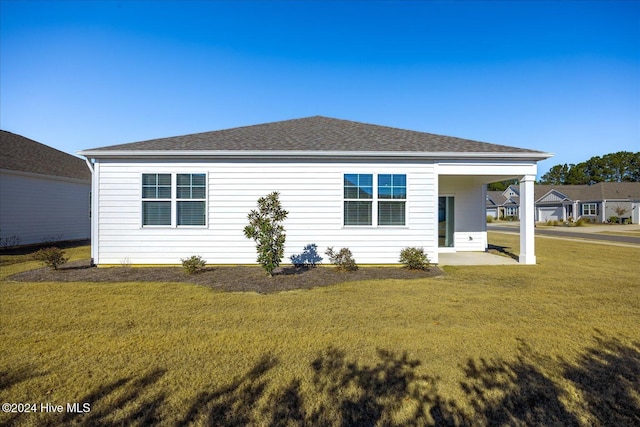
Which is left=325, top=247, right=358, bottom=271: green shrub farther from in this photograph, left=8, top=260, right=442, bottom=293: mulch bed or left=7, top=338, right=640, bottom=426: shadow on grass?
left=7, top=338, right=640, bottom=426: shadow on grass

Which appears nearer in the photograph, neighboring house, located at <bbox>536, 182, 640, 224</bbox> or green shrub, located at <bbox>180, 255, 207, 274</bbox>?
green shrub, located at <bbox>180, 255, 207, 274</bbox>

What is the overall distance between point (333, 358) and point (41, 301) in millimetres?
6020

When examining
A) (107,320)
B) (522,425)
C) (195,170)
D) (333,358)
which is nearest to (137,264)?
(195,170)

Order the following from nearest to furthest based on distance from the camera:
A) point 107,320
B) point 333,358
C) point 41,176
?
point 333,358 → point 107,320 → point 41,176

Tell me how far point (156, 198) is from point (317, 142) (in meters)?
5.35

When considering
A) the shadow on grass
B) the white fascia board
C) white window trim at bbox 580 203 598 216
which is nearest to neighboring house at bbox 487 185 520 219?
white window trim at bbox 580 203 598 216

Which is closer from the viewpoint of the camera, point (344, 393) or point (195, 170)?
point (344, 393)

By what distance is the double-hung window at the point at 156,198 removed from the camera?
32.1 feet

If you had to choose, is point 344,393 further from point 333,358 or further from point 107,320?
point 107,320

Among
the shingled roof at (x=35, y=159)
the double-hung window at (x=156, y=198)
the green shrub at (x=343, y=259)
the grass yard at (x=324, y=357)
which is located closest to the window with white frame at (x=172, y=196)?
the double-hung window at (x=156, y=198)

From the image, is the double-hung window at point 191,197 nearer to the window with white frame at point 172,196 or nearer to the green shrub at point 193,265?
the window with white frame at point 172,196

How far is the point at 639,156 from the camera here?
70938 mm

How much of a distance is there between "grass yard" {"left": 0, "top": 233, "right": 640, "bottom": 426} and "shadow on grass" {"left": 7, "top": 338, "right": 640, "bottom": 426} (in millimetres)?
16

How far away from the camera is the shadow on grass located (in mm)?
2699
